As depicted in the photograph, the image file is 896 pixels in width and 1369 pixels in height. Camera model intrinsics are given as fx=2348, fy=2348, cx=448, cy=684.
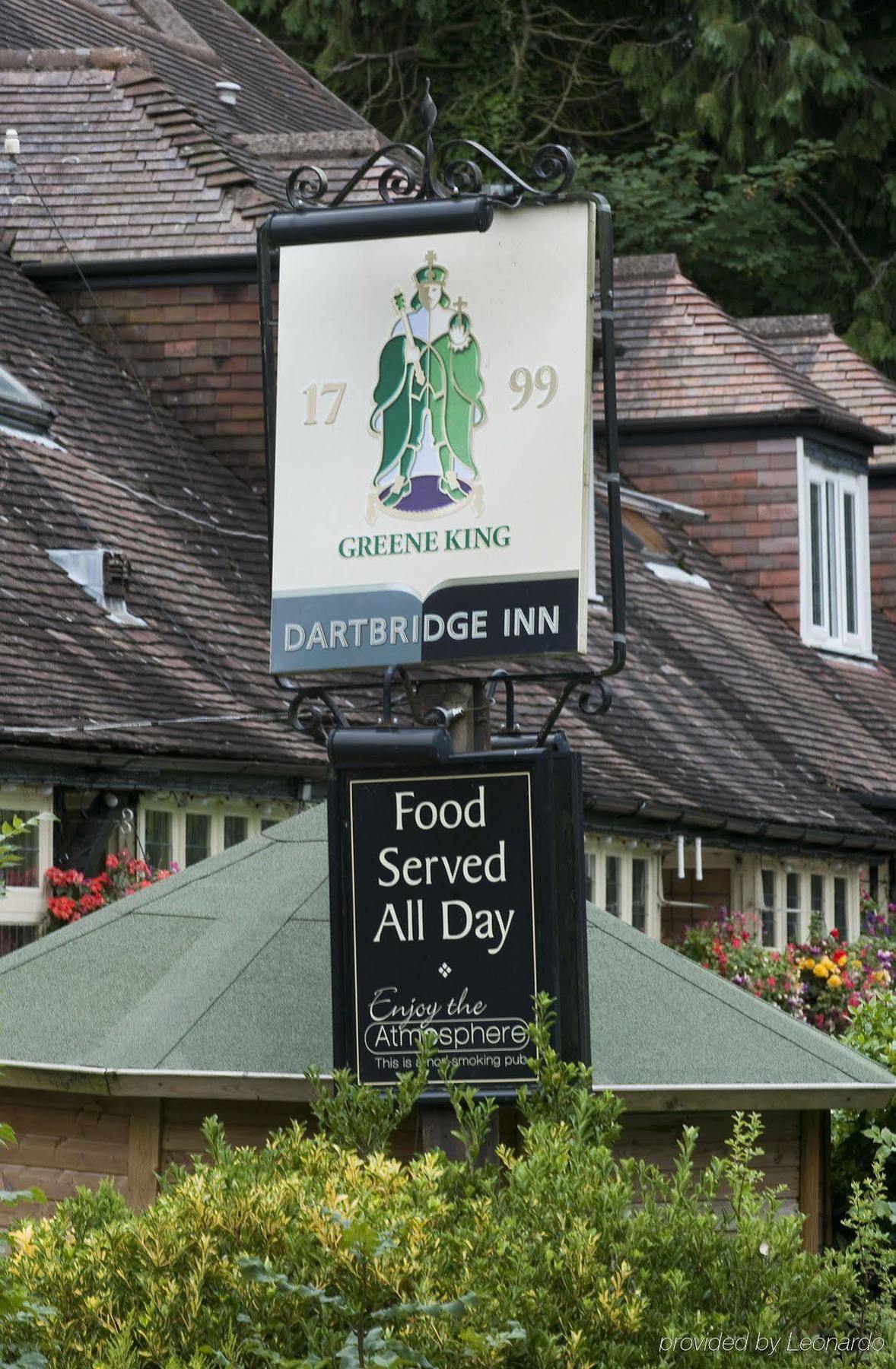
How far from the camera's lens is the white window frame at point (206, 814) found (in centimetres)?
1198

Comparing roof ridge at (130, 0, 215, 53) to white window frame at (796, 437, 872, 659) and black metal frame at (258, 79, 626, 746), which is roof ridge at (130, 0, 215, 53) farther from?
black metal frame at (258, 79, 626, 746)

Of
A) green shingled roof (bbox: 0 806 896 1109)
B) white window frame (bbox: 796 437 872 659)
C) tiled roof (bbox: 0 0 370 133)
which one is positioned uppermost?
tiled roof (bbox: 0 0 370 133)

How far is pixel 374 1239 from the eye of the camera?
181 inches

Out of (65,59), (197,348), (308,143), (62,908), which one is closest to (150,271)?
(197,348)

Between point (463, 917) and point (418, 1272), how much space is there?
1.47m

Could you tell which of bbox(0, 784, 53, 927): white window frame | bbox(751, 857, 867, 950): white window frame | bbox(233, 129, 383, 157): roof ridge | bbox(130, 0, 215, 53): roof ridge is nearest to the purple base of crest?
bbox(0, 784, 53, 927): white window frame

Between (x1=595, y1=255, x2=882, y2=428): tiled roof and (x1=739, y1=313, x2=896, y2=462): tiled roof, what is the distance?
1010 millimetres

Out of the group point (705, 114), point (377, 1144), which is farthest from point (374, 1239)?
point (705, 114)

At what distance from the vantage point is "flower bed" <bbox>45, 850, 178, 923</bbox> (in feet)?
36.8

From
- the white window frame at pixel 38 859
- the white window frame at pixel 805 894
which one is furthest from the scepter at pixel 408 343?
the white window frame at pixel 805 894

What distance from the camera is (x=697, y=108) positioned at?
1134 inches

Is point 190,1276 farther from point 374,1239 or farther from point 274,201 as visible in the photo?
point 274,201

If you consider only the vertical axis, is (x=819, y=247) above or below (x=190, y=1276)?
above

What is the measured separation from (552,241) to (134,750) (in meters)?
5.50
